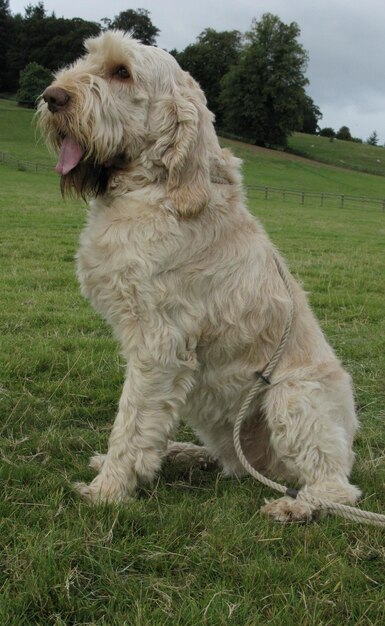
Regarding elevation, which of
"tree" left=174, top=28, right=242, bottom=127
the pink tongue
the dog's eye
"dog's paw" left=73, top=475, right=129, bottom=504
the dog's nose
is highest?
"tree" left=174, top=28, right=242, bottom=127

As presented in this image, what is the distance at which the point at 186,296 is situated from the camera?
3.68 meters

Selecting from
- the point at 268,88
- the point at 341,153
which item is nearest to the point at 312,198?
the point at 268,88

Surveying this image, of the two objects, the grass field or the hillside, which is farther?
the hillside

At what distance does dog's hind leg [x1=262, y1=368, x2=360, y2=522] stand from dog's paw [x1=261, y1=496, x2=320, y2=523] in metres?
0.14

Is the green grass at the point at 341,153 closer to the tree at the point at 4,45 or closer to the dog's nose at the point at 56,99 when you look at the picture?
the tree at the point at 4,45

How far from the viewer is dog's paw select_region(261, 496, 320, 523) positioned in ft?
11.0

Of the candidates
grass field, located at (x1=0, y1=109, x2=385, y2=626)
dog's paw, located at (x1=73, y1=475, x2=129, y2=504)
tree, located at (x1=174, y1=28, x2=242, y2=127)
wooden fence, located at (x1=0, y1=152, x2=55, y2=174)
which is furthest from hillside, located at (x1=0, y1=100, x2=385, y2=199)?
dog's paw, located at (x1=73, y1=475, x2=129, y2=504)

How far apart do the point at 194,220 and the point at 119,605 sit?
217 cm

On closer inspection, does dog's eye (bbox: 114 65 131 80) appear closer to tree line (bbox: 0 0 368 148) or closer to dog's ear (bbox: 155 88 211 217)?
dog's ear (bbox: 155 88 211 217)

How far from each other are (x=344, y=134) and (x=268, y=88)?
61684mm

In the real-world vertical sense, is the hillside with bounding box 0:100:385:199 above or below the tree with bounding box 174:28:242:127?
below

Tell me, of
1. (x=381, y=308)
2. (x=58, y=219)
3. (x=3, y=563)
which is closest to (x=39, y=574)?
(x=3, y=563)

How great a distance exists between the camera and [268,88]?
83938mm

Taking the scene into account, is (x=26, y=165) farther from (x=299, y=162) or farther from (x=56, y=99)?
(x=56, y=99)
